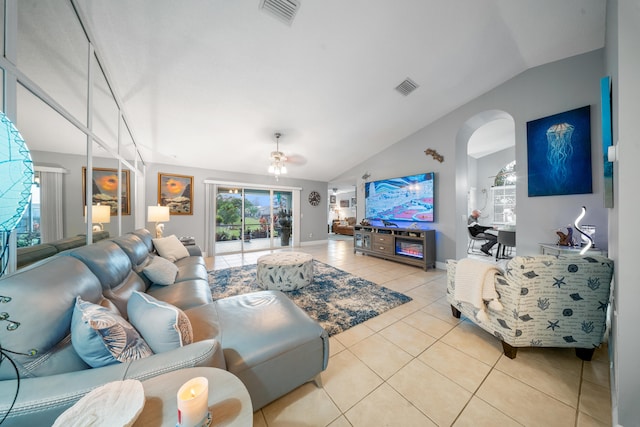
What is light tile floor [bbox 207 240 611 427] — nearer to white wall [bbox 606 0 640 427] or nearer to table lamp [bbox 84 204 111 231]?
white wall [bbox 606 0 640 427]

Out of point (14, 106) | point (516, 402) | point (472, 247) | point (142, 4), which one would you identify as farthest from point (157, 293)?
point (472, 247)

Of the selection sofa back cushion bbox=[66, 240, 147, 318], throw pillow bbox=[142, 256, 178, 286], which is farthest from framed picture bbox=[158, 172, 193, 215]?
sofa back cushion bbox=[66, 240, 147, 318]

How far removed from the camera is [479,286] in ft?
5.59

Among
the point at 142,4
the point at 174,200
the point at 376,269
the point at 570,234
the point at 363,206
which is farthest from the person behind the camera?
the point at 363,206

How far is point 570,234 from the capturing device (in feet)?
8.76

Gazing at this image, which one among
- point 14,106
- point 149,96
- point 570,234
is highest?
point 149,96

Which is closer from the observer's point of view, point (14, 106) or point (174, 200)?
point (14, 106)

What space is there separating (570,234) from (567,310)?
6.28 feet

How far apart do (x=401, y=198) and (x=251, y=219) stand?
13.5 ft

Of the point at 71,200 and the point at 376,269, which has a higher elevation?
the point at 71,200

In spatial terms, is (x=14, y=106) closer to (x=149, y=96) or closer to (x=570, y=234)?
(x=149, y=96)

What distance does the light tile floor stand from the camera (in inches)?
46.3

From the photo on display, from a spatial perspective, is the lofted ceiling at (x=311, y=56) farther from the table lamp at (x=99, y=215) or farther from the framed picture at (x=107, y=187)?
the table lamp at (x=99, y=215)

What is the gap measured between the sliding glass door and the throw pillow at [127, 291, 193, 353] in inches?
186
